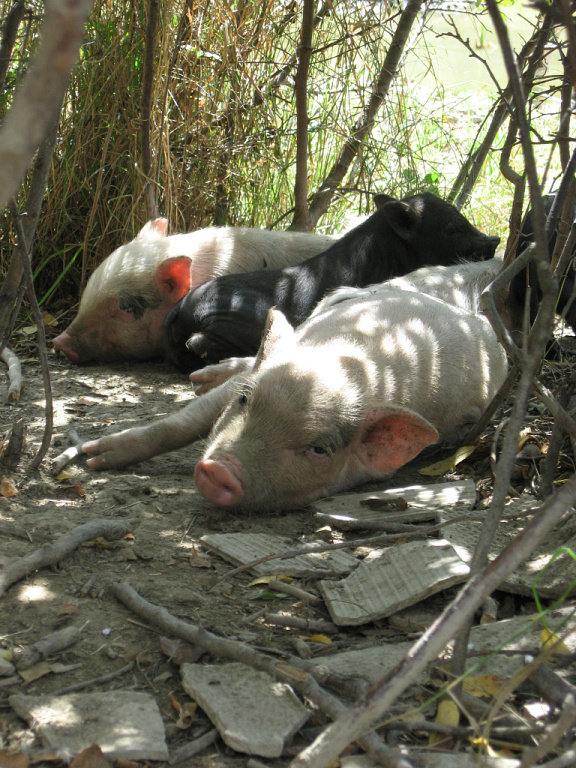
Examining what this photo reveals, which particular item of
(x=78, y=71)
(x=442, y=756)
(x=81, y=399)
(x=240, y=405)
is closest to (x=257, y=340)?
(x=81, y=399)

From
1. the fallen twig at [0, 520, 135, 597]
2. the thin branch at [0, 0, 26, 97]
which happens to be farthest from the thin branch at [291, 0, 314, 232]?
the fallen twig at [0, 520, 135, 597]

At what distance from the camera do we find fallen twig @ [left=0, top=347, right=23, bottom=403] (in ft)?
15.6

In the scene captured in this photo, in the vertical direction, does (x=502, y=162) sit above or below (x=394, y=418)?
above

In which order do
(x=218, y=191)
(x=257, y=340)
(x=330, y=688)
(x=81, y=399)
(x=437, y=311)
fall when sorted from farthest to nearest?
(x=218, y=191), (x=257, y=340), (x=81, y=399), (x=437, y=311), (x=330, y=688)

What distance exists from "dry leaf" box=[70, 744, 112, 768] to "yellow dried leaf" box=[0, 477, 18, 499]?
171 centimetres

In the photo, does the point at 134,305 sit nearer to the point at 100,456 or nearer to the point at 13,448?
the point at 100,456

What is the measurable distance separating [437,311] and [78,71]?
3.55m

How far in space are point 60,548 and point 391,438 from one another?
1567mm

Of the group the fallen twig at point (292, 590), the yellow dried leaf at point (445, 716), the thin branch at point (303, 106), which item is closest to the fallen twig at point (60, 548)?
the fallen twig at point (292, 590)

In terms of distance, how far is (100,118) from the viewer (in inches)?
262

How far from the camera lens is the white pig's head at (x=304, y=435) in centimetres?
353

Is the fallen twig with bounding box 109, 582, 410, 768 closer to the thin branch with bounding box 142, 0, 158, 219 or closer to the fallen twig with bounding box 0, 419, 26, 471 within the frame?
the fallen twig with bounding box 0, 419, 26, 471

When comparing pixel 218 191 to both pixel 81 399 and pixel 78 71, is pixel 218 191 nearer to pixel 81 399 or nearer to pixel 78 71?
pixel 78 71

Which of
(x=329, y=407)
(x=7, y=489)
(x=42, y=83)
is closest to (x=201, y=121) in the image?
(x=329, y=407)
